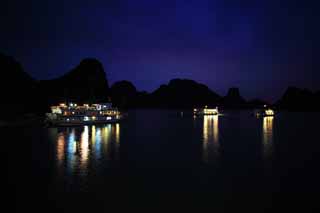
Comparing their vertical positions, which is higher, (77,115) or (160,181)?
(77,115)

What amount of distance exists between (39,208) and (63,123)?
2628 inches

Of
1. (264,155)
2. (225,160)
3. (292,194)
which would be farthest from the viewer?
(264,155)

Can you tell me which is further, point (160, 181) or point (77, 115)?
point (77, 115)

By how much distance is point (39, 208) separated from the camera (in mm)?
15984

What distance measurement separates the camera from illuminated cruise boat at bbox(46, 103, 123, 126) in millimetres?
79037

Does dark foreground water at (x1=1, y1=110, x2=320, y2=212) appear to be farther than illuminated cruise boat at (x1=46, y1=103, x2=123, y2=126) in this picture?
No

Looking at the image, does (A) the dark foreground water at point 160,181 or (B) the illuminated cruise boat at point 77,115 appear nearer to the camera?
(A) the dark foreground water at point 160,181

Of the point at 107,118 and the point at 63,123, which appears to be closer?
the point at 63,123

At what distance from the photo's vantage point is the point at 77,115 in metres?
83.8

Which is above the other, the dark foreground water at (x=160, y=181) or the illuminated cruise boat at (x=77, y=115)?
the illuminated cruise boat at (x=77, y=115)

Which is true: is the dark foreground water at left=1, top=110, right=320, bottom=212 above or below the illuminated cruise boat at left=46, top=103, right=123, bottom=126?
below

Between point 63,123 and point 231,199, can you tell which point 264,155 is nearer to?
point 231,199

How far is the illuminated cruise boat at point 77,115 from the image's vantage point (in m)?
79.0

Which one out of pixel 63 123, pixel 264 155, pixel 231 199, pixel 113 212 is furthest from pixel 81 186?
pixel 63 123
